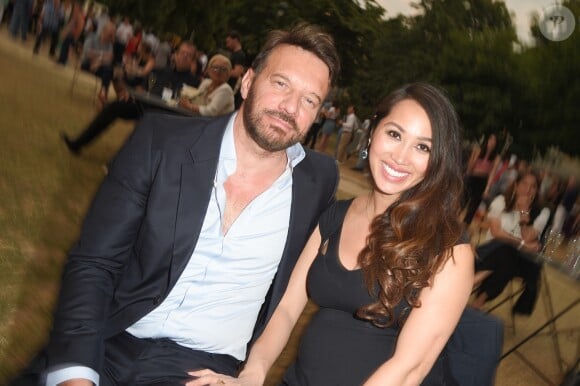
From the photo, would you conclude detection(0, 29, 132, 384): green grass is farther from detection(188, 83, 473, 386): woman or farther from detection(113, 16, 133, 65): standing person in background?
detection(113, 16, 133, 65): standing person in background

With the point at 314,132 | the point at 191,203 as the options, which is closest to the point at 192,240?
the point at 191,203

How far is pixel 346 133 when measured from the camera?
1791 centimetres

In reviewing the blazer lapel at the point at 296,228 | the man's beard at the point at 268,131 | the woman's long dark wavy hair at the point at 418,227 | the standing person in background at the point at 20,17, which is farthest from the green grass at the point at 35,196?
the standing person in background at the point at 20,17

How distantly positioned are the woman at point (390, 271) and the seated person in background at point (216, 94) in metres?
5.10

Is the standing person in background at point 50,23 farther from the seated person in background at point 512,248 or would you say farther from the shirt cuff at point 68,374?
the shirt cuff at point 68,374

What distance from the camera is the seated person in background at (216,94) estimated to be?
7.42m

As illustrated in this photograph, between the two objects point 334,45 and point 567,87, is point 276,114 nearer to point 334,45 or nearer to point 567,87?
point 334,45

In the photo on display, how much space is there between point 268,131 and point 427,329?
104cm

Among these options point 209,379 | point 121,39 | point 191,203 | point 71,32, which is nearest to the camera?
point 209,379

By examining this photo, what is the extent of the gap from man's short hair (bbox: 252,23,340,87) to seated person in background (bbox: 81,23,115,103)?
28.8 ft

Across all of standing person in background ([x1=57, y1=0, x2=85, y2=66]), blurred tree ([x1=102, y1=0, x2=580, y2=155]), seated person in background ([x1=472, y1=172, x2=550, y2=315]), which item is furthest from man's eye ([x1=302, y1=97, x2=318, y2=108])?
blurred tree ([x1=102, y1=0, x2=580, y2=155])

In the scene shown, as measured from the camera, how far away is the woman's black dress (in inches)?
84.4

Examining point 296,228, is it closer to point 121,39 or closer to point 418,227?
point 418,227

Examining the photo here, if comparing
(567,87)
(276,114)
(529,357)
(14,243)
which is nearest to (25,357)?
(14,243)
